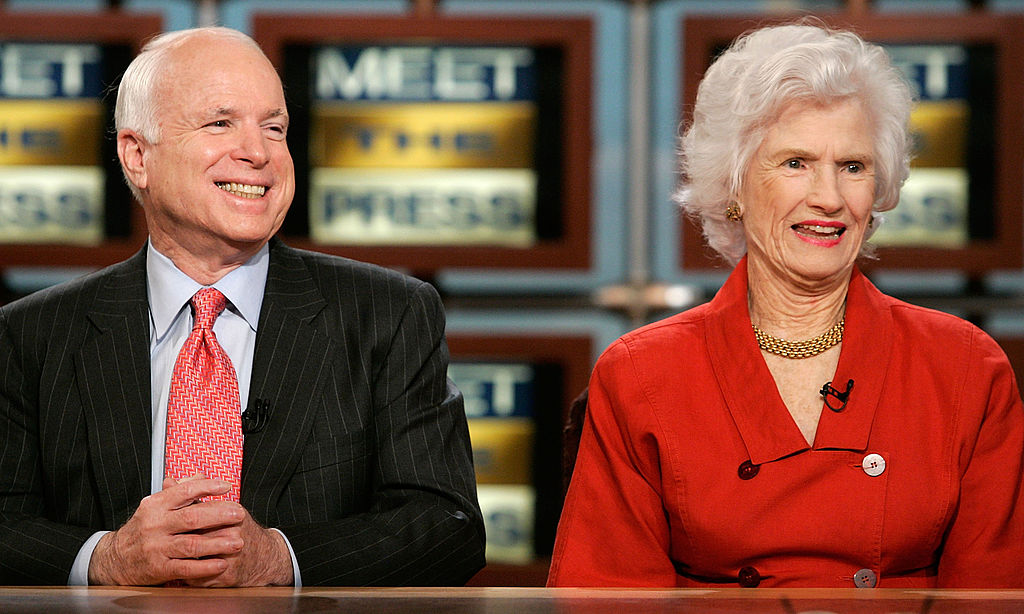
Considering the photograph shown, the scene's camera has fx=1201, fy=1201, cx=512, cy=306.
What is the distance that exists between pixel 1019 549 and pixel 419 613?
1.16 meters

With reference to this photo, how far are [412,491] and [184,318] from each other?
537 mm

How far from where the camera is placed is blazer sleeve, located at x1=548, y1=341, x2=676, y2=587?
81.4 inches

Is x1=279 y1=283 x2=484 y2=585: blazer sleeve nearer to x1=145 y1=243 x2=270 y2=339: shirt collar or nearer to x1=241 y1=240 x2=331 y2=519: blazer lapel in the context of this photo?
x1=241 y1=240 x2=331 y2=519: blazer lapel

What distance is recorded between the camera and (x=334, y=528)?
2021 mm

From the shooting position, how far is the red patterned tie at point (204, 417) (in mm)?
2053

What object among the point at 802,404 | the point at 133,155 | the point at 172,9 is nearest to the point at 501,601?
the point at 802,404

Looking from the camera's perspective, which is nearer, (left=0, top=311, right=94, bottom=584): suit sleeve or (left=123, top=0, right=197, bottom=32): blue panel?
(left=0, top=311, right=94, bottom=584): suit sleeve

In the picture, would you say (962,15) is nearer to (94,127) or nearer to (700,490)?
(700,490)

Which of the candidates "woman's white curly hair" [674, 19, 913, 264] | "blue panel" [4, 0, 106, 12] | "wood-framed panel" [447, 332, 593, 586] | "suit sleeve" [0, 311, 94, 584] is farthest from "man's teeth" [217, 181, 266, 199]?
"blue panel" [4, 0, 106, 12]

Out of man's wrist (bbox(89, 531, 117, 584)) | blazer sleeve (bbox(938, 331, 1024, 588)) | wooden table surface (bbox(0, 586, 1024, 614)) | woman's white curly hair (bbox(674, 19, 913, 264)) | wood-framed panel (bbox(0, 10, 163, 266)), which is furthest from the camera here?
wood-framed panel (bbox(0, 10, 163, 266))

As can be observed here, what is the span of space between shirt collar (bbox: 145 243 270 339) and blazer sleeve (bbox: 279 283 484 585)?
0.27 metres

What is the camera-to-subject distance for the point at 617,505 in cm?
209

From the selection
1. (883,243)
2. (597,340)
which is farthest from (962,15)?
(597,340)

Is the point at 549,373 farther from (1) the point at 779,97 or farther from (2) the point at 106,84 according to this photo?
(1) the point at 779,97
